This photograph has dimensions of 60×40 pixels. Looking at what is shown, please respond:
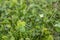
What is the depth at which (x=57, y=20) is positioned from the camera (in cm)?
285

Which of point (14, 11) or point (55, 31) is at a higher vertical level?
point (14, 11)

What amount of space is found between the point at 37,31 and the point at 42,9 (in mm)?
529

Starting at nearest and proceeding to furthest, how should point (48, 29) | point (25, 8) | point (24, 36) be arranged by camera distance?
point (24, 36) → point (48, 29) → point (25, 8)

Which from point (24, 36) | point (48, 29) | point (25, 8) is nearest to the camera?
point (24, 36)

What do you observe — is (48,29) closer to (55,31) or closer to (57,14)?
(55,31)

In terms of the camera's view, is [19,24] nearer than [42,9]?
Yes

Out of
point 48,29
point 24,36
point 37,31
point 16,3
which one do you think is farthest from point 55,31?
point 16,3

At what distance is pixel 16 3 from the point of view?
2.99 meters

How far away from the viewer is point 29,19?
276 centimetres

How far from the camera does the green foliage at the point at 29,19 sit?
98.4 inches

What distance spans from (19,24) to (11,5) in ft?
1.85

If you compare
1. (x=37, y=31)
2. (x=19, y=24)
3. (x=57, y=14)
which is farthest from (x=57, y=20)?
(x=19, y=24)

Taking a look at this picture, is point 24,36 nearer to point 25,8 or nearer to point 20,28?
point 20,28

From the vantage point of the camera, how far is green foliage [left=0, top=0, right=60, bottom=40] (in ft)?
8.20
